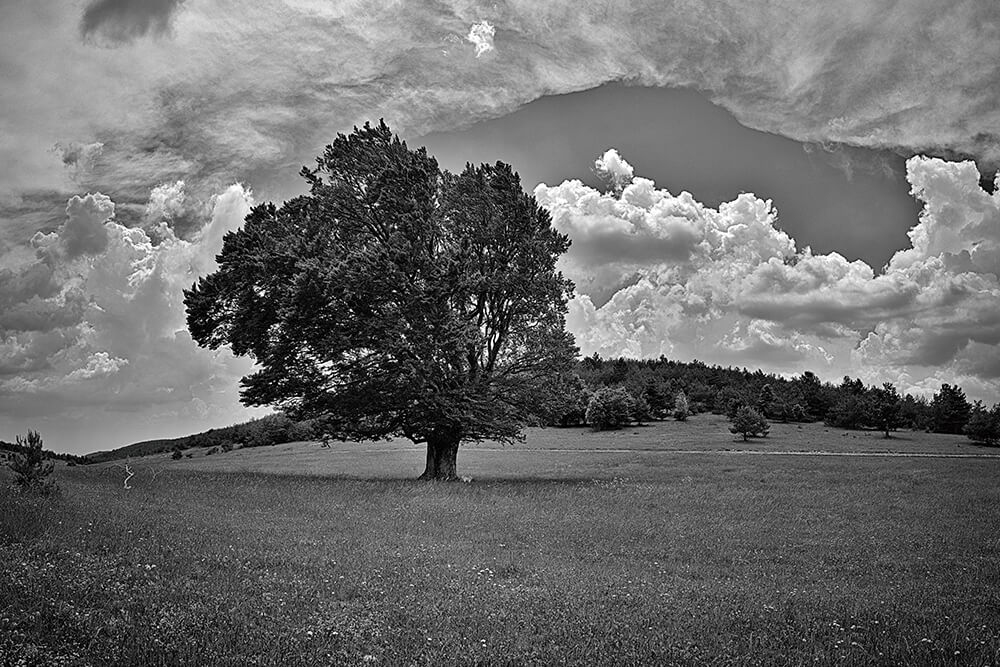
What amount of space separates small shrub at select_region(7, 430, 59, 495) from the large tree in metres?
12.7

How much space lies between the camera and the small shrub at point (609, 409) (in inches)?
4299

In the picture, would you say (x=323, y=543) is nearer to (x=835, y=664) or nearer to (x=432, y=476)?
(x=835, y=664)

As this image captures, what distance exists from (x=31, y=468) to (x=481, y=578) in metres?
15.2

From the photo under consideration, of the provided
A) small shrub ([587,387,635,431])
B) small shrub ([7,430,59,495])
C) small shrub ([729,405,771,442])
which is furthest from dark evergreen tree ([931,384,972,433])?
small shrub ([7,430,59,495])

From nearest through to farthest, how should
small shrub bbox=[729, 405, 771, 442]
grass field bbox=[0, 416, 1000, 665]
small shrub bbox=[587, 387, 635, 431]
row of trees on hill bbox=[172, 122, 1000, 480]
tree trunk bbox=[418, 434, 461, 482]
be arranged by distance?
grass field bbox=[0, 416, 1000, 665], row of trees on hill bbox=[172, 122, 1000, 480], tree trunk bbox=[418, 434, 461, 482], small shrub bbox=[729, 405, 771, 442], small shrub bbox=[587, 387, 635, 431]

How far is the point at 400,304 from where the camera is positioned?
33469 millimetres

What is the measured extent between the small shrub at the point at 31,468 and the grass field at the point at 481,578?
2.09 ft

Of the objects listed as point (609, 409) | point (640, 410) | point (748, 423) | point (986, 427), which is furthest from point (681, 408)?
point (986, 427)

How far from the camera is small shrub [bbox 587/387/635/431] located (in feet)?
358

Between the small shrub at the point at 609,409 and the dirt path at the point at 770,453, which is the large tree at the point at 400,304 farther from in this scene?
the small shrub at the point at 609,409

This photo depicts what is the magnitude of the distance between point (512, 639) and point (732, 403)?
351 ft

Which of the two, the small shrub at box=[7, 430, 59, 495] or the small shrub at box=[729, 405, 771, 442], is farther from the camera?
the small shrub at box=[729, 405, 771, 442]

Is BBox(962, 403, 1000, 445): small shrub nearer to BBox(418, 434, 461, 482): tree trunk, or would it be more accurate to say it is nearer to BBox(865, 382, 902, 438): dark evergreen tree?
BBox(865, 382, 902, 438): dark evergreen tree

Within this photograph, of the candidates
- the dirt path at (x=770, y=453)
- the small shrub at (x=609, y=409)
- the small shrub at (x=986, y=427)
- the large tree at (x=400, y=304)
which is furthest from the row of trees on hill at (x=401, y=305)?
the small shrub at (x=609, y=409)
